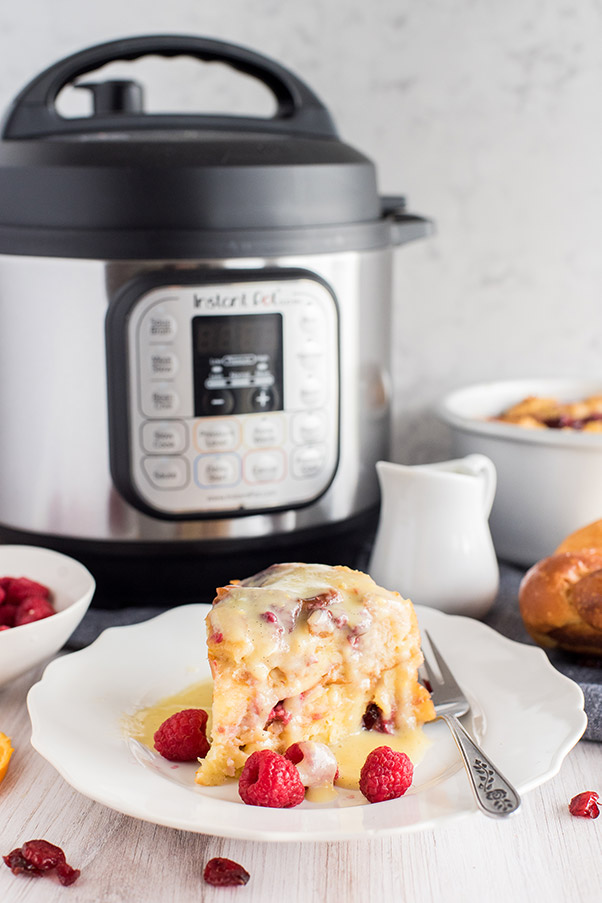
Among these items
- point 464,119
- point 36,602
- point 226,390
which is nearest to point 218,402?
point 226,390

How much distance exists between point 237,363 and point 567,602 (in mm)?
364

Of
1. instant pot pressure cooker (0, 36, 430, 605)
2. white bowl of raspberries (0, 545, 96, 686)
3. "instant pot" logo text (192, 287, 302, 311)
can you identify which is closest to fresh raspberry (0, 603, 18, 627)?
white bowl of raspberries (0, 545, 96, 686)

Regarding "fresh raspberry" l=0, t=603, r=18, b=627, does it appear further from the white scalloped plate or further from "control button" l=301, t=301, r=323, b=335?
"control button" l=301, t=301, r=323, b=335

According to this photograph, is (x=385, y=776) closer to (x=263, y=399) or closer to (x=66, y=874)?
(x=66, y=874)

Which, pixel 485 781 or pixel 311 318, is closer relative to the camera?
pixel 485 781

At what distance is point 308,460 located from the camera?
0.93 meters

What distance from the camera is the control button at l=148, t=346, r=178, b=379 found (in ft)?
2.83

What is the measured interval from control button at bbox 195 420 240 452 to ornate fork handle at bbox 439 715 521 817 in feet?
1.14

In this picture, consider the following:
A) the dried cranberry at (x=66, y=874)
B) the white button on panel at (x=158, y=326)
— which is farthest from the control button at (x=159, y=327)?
the dried cranberry at (x=66, y=874)

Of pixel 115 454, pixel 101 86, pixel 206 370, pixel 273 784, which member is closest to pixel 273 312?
pixel 206 370

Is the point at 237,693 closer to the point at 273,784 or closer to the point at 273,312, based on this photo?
the point at 273,784

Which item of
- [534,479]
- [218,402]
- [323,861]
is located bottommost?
[323,861]

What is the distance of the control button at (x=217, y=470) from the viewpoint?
89cm

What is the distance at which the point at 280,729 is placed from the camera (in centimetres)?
67
